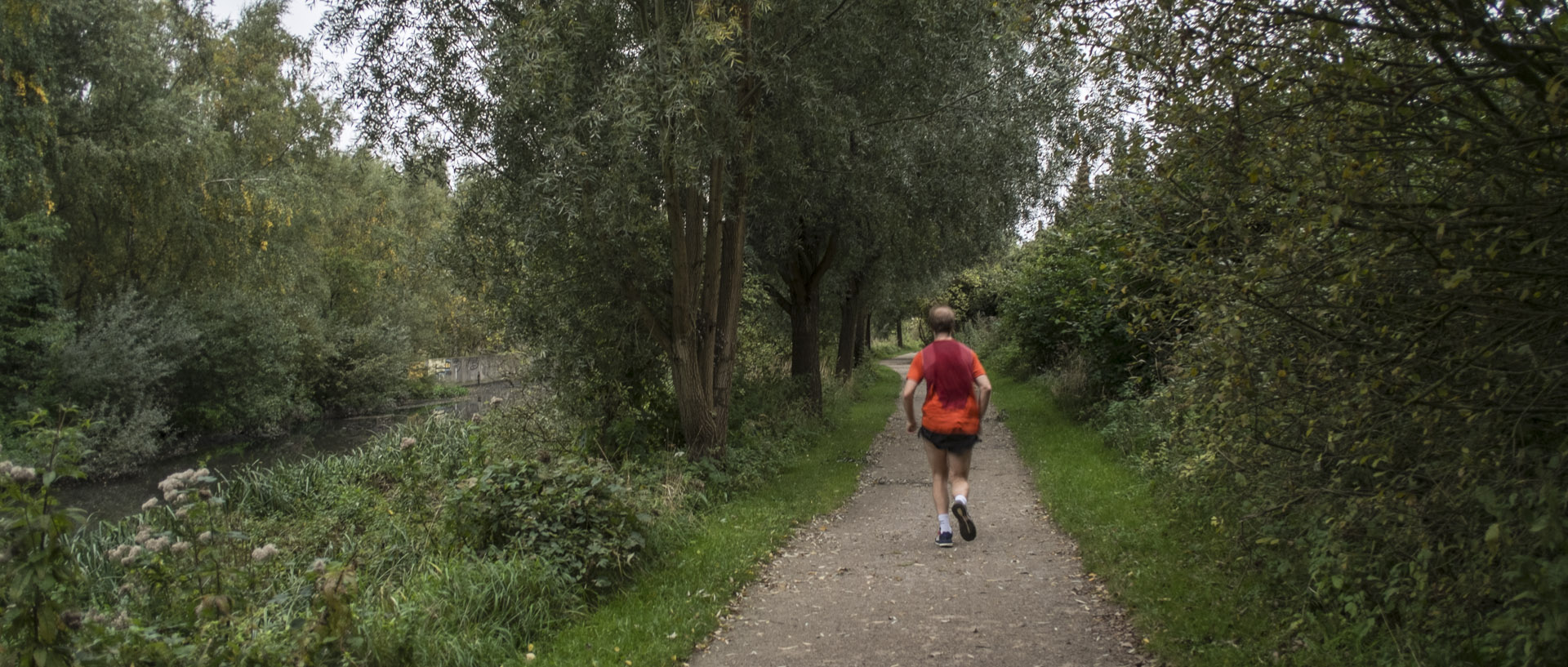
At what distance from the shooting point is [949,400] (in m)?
7.33

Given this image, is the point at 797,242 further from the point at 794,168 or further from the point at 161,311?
the point at 161,311

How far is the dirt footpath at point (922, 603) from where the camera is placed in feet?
17.7

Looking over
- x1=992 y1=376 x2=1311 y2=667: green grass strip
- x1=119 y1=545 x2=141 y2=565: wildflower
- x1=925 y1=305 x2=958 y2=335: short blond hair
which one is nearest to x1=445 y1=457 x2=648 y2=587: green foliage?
x1=119 y1=545 x2=141 y2=565: wildflower

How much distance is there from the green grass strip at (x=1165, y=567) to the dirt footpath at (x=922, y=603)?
172 millimetres

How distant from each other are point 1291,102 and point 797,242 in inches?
522

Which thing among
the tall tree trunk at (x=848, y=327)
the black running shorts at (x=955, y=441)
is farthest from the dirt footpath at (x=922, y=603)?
the tall tree trunk at (x=848, y=327)

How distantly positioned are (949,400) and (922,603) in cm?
167

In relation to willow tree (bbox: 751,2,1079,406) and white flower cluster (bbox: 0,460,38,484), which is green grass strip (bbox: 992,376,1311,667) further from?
white flower cluster (bbox: 0,460,38,484)

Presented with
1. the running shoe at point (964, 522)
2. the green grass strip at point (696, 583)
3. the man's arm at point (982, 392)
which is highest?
the man's arm at point (982, 392)

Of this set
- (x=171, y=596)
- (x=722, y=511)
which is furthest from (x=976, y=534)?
(x=171, y=596)

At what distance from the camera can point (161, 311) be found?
81.4 ft

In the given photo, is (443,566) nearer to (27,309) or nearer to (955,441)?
(955,441)

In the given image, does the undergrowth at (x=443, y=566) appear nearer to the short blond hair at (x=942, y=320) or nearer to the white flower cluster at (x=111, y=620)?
the white flower cluster at (x=111, y=620)

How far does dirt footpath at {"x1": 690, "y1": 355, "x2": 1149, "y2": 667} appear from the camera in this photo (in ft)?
17.7
